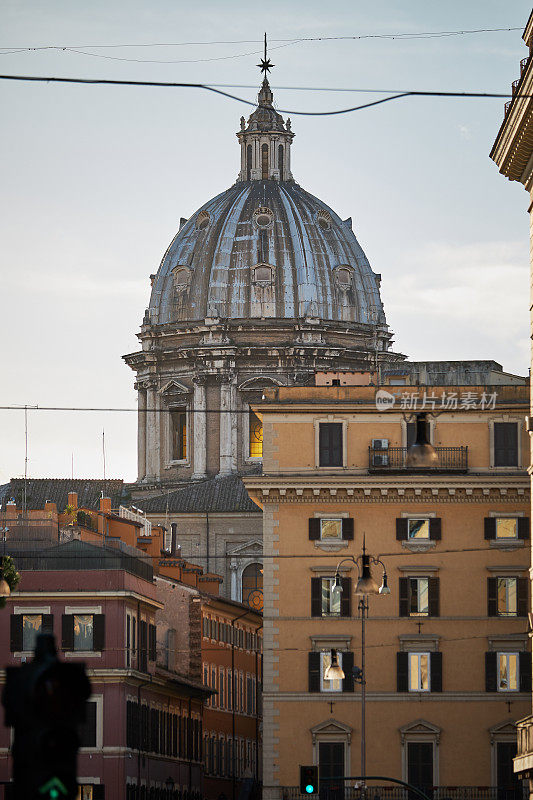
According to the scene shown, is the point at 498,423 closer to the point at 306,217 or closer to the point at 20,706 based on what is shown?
the point at 20,706

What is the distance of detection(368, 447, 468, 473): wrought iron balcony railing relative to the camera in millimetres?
57062

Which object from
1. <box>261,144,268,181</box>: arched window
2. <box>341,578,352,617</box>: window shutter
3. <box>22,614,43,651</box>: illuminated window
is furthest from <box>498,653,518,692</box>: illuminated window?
<box>261,144,268,181</box>: arched window

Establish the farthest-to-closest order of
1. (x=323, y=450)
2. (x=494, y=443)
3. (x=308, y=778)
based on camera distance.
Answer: (x=323, y=450), (x=494, y=443), (x=308, y=778)

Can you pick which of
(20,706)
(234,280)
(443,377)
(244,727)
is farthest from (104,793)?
(234,280)

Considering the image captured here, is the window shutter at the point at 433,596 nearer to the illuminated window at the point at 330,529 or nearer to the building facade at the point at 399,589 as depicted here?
the building facade at the point at 399,589

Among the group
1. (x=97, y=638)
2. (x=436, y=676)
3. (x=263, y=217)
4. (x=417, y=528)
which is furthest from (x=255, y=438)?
(x=436, y=676)

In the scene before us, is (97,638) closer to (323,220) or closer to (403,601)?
(403,601)

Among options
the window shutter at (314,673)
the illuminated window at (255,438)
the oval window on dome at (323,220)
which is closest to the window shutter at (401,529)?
the window shutter at (314,673)

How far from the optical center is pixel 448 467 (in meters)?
57.2

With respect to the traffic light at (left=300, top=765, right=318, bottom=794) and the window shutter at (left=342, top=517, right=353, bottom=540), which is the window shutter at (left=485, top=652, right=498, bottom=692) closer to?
the window shutter at (left=342, top=517, right=353, bottom=540)

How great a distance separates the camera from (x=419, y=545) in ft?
186

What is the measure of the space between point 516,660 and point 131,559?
42.7ft

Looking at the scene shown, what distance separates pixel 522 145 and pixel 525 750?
33.8 ft

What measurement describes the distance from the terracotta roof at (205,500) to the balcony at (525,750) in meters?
69.8
